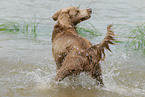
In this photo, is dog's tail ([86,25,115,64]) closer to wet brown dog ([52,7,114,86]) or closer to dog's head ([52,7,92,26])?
wet brown dog ([52,7,114,86])

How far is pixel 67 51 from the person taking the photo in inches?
176

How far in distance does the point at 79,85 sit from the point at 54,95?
0.66m

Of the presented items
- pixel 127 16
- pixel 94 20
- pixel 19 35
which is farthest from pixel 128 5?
pixel 19 35

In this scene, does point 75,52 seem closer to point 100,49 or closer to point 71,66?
point 71,66

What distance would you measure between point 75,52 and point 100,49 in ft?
A: 1.35

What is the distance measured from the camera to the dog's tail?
413cm

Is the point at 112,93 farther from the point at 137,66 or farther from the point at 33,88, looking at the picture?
the point at 137,66

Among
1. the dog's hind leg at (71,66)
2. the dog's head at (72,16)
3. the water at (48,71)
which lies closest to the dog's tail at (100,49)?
the dog's hind leg at (71,66)

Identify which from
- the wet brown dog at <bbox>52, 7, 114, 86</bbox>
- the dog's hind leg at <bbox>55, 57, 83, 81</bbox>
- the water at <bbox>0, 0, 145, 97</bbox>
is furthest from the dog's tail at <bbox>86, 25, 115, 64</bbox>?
the water at <bbox>0, 0, 145, 97</bbox>

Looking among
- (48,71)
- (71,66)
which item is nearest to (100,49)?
(71,66)

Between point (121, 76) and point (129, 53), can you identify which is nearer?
point (121, 76)

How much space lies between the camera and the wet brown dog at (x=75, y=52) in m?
4.19

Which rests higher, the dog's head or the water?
the dog's head

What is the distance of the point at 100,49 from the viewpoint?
4.16m
